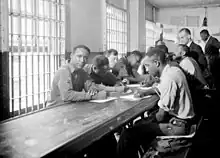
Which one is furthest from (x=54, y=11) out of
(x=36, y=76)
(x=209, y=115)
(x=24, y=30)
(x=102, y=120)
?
(x=209, y=115)

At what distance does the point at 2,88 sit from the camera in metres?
3.01

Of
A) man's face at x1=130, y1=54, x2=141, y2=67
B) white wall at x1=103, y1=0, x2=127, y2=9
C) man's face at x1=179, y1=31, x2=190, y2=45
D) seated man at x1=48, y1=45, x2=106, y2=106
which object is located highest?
white wall at x1=103, y1=0, x2=127, y2=9

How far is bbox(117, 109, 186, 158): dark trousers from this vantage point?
94.7 inches

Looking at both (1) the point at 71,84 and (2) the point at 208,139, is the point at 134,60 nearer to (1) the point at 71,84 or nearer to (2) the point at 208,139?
(2) the point at 208,139

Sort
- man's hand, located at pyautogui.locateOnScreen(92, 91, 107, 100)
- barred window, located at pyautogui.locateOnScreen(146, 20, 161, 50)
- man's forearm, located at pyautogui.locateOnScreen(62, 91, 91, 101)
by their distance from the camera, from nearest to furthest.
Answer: man's forearm, located at pyautogui.locateOnScreen(62, 91, 91, 101) → man's hand, located at pyautogui.locateOnScreen(92, 91, 107, 100) → barred window, located at pyautogui.locateOnScreen(146, 20, 161, 50)

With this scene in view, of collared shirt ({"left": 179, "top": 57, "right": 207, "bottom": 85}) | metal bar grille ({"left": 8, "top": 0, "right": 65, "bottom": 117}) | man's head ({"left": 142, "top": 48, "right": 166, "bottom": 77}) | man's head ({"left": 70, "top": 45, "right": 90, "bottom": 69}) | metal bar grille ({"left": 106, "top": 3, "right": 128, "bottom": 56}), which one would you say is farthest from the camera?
metal bar grille ({"left": 106, "top": 3, "right": 128, "bottom": 56})

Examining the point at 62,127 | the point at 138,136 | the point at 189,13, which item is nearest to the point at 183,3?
the point at 189,13

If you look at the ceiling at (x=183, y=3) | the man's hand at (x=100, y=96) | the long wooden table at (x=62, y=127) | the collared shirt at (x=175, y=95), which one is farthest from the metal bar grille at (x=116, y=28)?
the collared shirt at (x=175, y=95)

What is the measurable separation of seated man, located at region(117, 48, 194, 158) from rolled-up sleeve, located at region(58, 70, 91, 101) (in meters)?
0.59

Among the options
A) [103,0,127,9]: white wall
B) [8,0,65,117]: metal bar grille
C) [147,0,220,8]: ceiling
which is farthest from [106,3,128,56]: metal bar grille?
[147,0,220,8]: ceiling

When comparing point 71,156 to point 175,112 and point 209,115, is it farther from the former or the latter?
point 209,115

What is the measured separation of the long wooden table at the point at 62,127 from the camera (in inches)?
56.7

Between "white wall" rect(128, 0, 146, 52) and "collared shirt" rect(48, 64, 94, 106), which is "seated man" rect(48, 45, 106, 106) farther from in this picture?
"white wall" rect(128, 0, 146, 52)

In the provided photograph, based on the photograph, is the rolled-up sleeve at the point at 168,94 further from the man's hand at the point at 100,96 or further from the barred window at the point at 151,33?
the barred window at the point at 151,33
